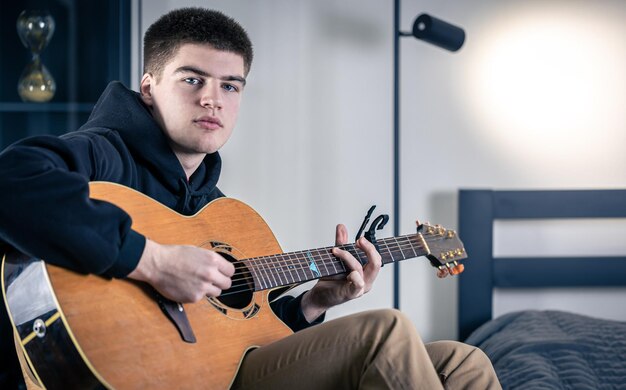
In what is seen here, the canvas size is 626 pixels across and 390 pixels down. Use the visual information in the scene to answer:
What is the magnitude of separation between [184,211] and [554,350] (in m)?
1.29

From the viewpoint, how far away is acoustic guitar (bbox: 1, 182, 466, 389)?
1.18 meters

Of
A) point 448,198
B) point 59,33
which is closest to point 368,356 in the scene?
point 59,33

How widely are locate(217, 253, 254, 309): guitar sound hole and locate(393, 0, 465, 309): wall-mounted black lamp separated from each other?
1.19 m

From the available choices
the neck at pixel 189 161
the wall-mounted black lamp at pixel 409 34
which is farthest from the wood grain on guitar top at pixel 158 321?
the wall-mounted black lamp at pixel 409 34

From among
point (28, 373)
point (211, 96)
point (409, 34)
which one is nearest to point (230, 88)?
point (211, 96)

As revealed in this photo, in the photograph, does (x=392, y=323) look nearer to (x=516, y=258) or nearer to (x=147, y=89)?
(x=147, y=89)

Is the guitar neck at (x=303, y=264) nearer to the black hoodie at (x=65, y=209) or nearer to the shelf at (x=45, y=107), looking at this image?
the black hoodie at (x=65, y=209)

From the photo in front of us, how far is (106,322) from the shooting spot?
1229mm

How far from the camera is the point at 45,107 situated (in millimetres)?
2369

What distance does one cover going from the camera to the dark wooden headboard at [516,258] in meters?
2.92

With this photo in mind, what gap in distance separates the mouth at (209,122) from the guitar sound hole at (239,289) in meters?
0.25

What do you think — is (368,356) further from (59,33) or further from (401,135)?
(401,135)

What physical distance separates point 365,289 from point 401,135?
57.3 inches

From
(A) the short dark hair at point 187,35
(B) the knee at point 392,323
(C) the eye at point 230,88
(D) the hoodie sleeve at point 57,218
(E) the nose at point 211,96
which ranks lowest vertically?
(B) the knee at point 392,323
